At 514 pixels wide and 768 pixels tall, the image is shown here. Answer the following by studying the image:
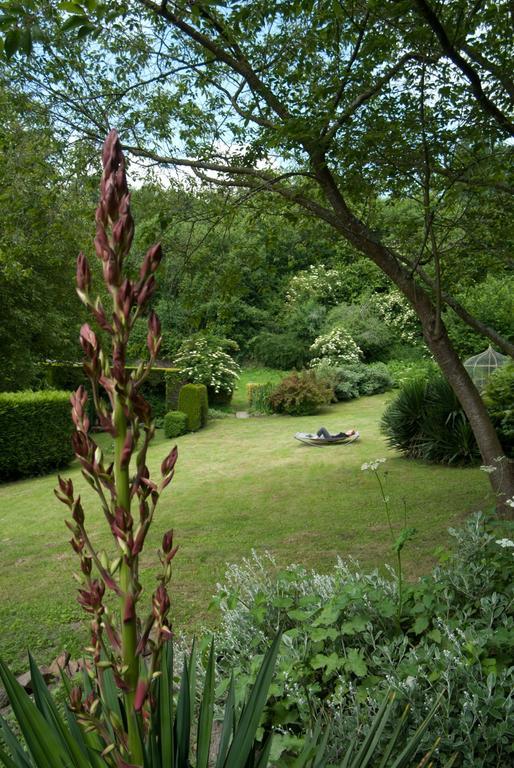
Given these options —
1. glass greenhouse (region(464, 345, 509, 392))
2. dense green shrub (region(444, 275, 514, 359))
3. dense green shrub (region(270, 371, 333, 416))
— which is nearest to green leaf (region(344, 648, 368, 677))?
glass greenhouse (region(464, 345, 509, 392))

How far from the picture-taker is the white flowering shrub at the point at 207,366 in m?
19.2

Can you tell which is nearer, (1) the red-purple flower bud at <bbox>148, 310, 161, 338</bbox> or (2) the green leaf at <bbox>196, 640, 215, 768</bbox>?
(1) the red-purple flower bud at <bbox>148, 310, 161, 338</bbox>

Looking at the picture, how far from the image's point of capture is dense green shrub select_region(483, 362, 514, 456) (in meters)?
9.12

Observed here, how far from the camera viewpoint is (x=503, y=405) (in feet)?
30.7

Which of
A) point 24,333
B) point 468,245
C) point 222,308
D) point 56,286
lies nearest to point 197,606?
point 222,308

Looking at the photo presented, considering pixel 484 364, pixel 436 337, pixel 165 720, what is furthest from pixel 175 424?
pixel 165 720

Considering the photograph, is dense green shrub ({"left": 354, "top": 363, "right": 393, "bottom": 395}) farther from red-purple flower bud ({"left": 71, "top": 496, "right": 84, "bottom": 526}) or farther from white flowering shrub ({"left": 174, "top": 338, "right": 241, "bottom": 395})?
red-purple flower bud ({"left": 71, "top": 496, "right": 84, "bottom": 526})

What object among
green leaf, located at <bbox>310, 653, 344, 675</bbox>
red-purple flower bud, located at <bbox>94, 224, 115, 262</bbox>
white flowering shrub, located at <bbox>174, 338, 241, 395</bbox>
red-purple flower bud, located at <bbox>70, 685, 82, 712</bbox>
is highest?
white flowering shrub, located at <bbox>174, 338, 241, 395</bbox>

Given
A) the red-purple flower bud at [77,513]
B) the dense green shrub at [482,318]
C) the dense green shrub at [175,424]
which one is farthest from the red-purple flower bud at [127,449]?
the dense green shrub at [482,318]

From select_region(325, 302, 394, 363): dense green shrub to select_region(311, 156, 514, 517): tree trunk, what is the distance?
15921 mm

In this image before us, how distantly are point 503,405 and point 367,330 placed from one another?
13.5 metres

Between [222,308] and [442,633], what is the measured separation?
16.5 feet

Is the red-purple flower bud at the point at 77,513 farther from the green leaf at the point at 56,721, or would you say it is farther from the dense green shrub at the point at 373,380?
the dense green shrub at the point at 373,380

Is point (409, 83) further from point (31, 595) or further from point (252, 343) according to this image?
point (252, 343)
